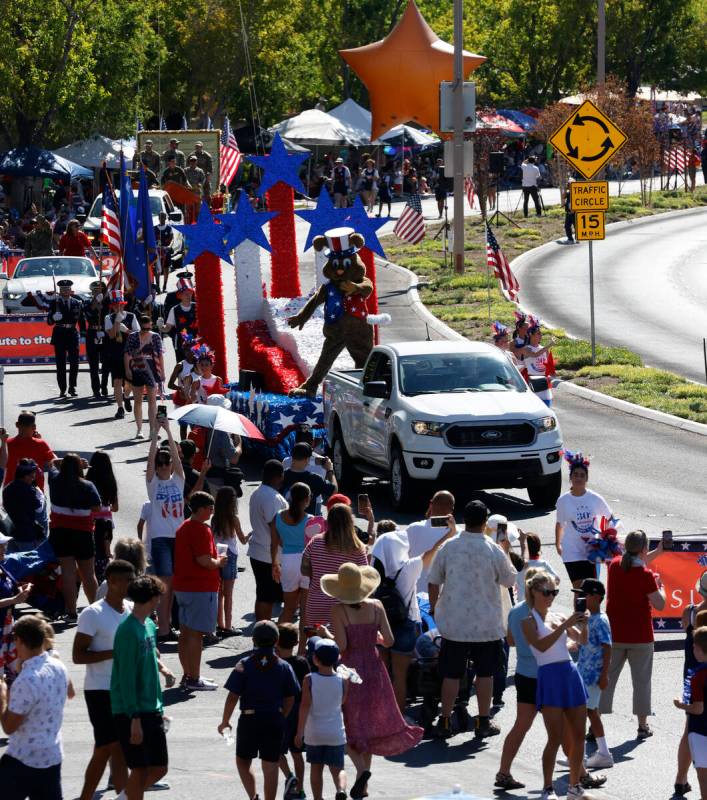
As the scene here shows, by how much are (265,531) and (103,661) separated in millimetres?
4015

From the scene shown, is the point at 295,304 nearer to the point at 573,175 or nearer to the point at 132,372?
the point at 132,372

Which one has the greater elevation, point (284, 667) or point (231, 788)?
point (284, 667)

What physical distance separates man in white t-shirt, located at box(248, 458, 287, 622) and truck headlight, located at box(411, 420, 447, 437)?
4646 millimetres

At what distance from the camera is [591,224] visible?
26281 millimetres

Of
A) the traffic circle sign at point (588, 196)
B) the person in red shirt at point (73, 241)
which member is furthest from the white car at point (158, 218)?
the traffic circle sign at point (588, 196)

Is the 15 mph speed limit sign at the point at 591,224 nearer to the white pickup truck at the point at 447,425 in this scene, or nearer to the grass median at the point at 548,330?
the grass median at the point at 548,330

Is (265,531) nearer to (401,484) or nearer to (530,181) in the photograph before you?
(401,484)

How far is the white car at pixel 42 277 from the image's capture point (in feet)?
109

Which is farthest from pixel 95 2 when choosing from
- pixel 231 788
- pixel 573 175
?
pixel 231 788

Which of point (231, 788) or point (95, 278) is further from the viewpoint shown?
point (95, 278)

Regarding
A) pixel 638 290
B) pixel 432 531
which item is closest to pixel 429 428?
pixel 432 531

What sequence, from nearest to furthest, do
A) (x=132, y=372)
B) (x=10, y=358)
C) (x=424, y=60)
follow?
(x=132, y=372)
(x=10, y=358)
(x=424, y=60)

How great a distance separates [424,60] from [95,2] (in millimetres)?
11490

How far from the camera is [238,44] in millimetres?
67438
